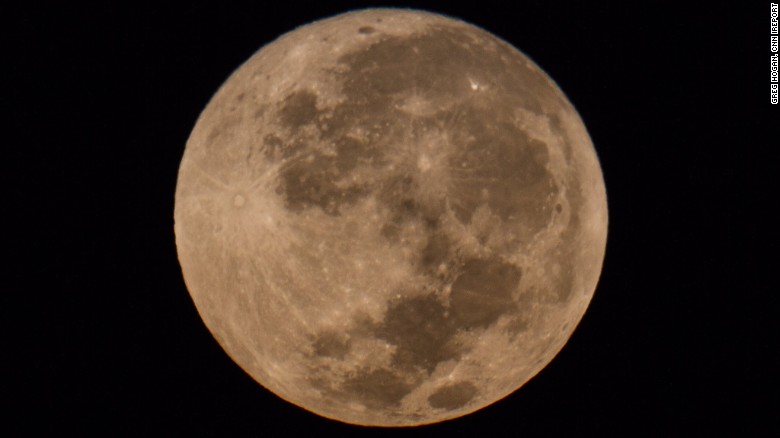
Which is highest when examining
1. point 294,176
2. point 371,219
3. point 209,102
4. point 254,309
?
point 209,102

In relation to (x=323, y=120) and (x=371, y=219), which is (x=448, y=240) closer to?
(x=371, y=219)

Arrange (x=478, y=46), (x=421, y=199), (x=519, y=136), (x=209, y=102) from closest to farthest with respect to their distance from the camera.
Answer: (x=421, y=199)
(x=519, y=136)
(x=478, y=46)
(x=209, y=102)

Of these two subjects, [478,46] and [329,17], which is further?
[329,17]

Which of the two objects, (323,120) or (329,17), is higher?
(329,17)

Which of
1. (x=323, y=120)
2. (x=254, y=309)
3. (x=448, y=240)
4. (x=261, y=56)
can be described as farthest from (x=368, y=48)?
(x=254, y=309)

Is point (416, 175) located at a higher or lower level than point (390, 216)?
higher

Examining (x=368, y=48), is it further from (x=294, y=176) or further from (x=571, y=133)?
(x=571, y=133)

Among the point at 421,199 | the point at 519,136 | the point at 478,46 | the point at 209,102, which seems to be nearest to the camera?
the point at 421,199
